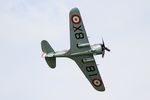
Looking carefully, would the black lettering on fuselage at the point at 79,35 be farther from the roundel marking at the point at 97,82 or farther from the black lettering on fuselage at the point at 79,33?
the roundel marking at the point at 97,82

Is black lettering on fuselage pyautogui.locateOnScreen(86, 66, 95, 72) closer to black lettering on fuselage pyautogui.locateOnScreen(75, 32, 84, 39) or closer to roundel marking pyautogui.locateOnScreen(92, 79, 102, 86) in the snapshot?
roundel marking pyautogui.locateOnScreen(92, 79, 102, 86)

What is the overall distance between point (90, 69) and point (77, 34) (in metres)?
4.97

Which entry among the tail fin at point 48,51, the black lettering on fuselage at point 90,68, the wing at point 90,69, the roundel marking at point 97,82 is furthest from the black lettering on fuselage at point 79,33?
the roundel marking at point 97,82

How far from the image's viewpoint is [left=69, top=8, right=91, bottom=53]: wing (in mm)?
59156

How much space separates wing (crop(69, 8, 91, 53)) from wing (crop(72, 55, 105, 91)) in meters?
1.32

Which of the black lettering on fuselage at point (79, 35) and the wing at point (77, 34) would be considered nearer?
the wing at point (77, 34)

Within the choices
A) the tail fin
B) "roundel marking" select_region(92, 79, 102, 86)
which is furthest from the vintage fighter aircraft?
"roundel marking" select_region(92, 79, 102, 86)

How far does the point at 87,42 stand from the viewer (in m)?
59.2

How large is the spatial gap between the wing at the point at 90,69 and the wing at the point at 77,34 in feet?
4.33

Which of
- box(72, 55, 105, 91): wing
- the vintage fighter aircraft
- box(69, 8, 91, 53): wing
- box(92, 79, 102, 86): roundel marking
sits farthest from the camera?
box(92, 79, 102, 86): roundel marking

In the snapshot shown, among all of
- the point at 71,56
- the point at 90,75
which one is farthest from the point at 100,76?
the point at 71,56

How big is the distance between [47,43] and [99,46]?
271 inches

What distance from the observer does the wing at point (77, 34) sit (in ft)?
194

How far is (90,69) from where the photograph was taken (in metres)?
62.2
